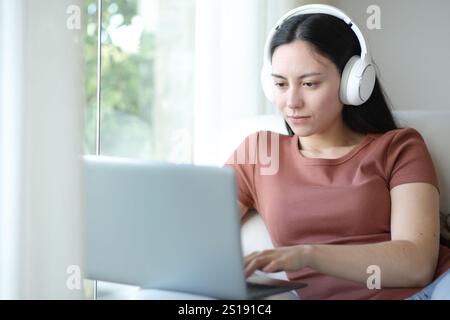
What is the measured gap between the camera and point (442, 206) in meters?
1.27

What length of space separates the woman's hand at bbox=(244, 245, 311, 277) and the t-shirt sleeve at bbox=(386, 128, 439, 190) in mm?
225

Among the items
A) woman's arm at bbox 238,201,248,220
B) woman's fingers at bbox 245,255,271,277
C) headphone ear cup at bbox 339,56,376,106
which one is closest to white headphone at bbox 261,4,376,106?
headphone ear cup at bbox 339,56,376,106

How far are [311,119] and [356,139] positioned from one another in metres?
0.09

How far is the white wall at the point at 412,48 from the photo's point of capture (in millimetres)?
1643

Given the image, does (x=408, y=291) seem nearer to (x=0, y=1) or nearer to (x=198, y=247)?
(x=198, y=247)

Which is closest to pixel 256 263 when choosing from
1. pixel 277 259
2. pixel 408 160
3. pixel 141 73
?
pixel 277 259

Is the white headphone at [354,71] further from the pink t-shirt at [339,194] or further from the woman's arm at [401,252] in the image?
the woman's arm at [401,252]

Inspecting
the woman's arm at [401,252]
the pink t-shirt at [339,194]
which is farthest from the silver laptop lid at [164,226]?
the pink t-shirt at [339,194]

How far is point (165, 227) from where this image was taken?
89 cm

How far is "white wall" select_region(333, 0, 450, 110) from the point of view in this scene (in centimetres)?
164

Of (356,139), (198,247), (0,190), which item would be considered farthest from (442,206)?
(0,190)

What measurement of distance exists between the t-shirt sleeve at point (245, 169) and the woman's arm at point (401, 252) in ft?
0.83

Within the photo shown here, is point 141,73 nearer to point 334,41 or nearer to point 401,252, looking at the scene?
point 334,41
